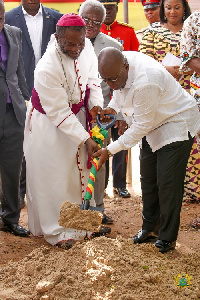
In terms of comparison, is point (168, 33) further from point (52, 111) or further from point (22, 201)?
point (22, 201)

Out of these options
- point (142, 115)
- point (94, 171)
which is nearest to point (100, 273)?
point (94, 171)

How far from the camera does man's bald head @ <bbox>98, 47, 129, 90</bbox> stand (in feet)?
12.5

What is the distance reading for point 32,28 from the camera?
602 cm

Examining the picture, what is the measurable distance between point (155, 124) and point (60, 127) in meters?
0.83

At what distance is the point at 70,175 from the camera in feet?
15.8

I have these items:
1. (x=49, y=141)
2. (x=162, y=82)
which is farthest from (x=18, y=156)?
(x=162, y=82)

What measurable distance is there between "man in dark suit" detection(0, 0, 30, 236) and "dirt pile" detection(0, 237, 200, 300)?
909 mm

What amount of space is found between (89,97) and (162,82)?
106 centimetres

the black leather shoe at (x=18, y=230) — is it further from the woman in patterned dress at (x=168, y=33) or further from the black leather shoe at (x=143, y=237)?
the woman in patterned dress at (x=168, y=33)

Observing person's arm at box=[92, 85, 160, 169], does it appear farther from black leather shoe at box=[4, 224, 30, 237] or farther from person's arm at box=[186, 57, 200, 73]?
black leather shoe at box=[4, 224, 30, 237]

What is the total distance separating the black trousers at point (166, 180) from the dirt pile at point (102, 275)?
0.34 meters

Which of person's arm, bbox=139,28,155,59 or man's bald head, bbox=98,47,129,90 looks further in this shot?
person's arm, bbox=139,28,155,59

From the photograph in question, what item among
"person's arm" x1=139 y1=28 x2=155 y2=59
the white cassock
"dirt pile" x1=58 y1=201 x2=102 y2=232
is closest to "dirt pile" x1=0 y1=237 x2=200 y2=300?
"dirt pile" x1=58 y1=201 x2=102 y2=232

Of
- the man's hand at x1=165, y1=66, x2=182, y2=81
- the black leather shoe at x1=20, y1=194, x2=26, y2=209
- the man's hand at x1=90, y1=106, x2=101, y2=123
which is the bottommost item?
the black leather shoe at x1=20, y1=194, x2=26, y2=209
